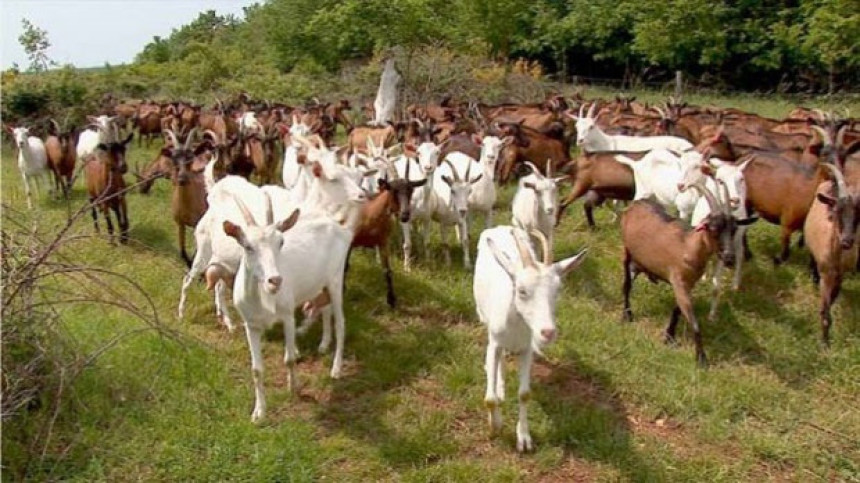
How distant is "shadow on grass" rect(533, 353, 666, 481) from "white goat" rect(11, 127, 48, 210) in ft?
30.5

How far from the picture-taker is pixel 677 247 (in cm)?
629

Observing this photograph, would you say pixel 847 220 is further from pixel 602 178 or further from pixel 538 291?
pixel 602 178

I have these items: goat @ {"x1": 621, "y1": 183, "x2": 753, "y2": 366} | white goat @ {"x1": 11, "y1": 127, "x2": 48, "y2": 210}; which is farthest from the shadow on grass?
white goat @ {"x1": 11, "y1": 127, "x2": 48, "y2": 210}

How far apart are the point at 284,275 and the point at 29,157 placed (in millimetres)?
8818

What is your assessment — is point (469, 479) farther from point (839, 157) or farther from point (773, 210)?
point (839, 157)

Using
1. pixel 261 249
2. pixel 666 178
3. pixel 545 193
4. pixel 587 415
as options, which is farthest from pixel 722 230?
pixel 261 249

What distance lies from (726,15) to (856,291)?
24294 mm

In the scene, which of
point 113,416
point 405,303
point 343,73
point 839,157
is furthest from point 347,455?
point 343,73

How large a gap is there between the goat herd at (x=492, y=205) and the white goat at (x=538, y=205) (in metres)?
0.02

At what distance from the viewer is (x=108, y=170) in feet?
32.2

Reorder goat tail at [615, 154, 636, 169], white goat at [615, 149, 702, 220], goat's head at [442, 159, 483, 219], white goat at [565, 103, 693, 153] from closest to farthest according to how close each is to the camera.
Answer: white goat at [615, 149, 702, 220] < goat's head at [442, 159, 483, 219] < goat tail at [615, 154, 636, 169] < white goat at [565, 103, 693, 153]

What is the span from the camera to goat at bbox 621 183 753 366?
5988 mm

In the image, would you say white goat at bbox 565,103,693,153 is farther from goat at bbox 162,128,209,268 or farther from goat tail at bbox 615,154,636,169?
goat at bbox 162,128,209,268

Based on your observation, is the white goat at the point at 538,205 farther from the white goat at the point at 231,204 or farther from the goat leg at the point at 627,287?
the white goat at the point at 231,204
